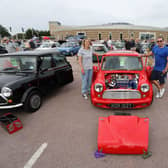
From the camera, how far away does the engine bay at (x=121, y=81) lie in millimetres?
3610

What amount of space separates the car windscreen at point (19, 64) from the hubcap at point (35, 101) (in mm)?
745

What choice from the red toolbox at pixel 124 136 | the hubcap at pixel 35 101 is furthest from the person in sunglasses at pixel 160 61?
the hubcap at pixel 35 101

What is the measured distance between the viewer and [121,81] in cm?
373

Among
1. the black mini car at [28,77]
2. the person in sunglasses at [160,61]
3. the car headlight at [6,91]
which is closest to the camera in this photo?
the car headlight at [6,91]

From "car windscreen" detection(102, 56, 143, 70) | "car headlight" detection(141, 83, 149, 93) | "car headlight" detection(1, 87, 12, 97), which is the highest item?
"car windscreen" detection(102, 56, 143, 70)

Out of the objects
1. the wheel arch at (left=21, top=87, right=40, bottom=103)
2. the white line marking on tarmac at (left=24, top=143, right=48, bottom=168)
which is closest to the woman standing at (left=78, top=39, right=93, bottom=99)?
the wheel arch at (left=21, top=87, right=40, bottom=103)

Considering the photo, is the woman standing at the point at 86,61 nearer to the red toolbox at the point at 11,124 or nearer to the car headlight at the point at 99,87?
the car headlight at the point at 99,87

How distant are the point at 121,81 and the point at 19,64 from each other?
288 centimetres

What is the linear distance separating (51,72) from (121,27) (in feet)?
270

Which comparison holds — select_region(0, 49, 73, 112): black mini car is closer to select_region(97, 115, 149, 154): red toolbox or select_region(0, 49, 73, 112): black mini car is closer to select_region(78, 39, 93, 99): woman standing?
select_region(78, 39, 93, 99): woman standing

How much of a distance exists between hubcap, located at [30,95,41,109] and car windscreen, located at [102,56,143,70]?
210 cm

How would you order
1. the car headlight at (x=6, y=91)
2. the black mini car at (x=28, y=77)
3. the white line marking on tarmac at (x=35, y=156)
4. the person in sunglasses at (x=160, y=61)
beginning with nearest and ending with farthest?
1. the white line marking on tarmac at (x=35, y=156)
2. the car headlight at (x=6, y=91)
3. the black mini car at (x=28, y=77)
4. the person in sunglasses at (x=160, y=61)

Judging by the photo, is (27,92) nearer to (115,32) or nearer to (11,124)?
(11,124)

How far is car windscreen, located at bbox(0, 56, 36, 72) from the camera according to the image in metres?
3.76
